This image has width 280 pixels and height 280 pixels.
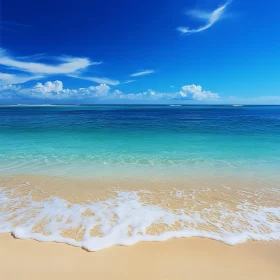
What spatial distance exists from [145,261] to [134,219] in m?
1.45

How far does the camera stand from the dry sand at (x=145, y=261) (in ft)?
11.5

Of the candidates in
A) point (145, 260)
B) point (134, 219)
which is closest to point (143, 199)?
point (134, 219)

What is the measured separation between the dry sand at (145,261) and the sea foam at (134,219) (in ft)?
0.67

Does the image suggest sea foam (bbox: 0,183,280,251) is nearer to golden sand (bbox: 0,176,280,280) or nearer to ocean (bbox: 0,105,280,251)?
ocean (bbox: 0,105,280,251)

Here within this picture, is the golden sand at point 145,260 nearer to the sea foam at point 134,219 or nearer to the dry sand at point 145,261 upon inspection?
the dry sand at point 145,261

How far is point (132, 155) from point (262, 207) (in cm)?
771

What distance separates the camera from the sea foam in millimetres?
4473

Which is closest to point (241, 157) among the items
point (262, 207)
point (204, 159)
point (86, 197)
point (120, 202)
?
point (204, 159)

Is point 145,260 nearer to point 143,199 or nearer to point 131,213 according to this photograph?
point 131,213

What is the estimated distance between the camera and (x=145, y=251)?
404cm

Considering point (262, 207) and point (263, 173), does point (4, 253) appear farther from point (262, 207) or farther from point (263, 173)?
point (263, 173)

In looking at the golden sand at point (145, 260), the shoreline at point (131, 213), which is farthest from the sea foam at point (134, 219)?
the golden sand at point (145, 260)

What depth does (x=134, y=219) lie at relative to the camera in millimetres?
5188

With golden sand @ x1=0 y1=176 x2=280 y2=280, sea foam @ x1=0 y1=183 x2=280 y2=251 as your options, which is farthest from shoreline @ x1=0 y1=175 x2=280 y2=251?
golden sand @ x1=0 y1=176 x2=280 y2=280
